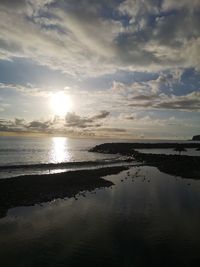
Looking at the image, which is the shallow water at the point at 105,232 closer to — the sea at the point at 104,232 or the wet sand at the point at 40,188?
the sea at the point at 104,232

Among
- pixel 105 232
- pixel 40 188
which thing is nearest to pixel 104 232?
pixel 105 232

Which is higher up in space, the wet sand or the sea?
the wet sand

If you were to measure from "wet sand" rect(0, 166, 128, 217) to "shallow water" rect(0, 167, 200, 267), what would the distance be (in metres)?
1.92

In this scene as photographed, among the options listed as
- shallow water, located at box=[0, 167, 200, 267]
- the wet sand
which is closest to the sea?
shallow water, located at box=[0, 167, 200, 267]

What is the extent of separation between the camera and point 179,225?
22938mm

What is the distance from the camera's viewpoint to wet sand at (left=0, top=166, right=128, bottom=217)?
2954 centimetres

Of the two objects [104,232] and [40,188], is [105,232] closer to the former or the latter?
[104,232]

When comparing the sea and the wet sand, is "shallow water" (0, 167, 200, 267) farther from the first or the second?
the wet sand

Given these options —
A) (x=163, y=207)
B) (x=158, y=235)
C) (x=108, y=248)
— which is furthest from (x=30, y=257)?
(x=163, y=207)

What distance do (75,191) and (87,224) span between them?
12820 millimetres

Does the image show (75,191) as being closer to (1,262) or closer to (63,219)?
(63,219)

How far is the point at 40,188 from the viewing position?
35.3 meters

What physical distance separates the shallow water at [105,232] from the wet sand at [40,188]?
192 cm

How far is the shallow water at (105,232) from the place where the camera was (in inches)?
669
